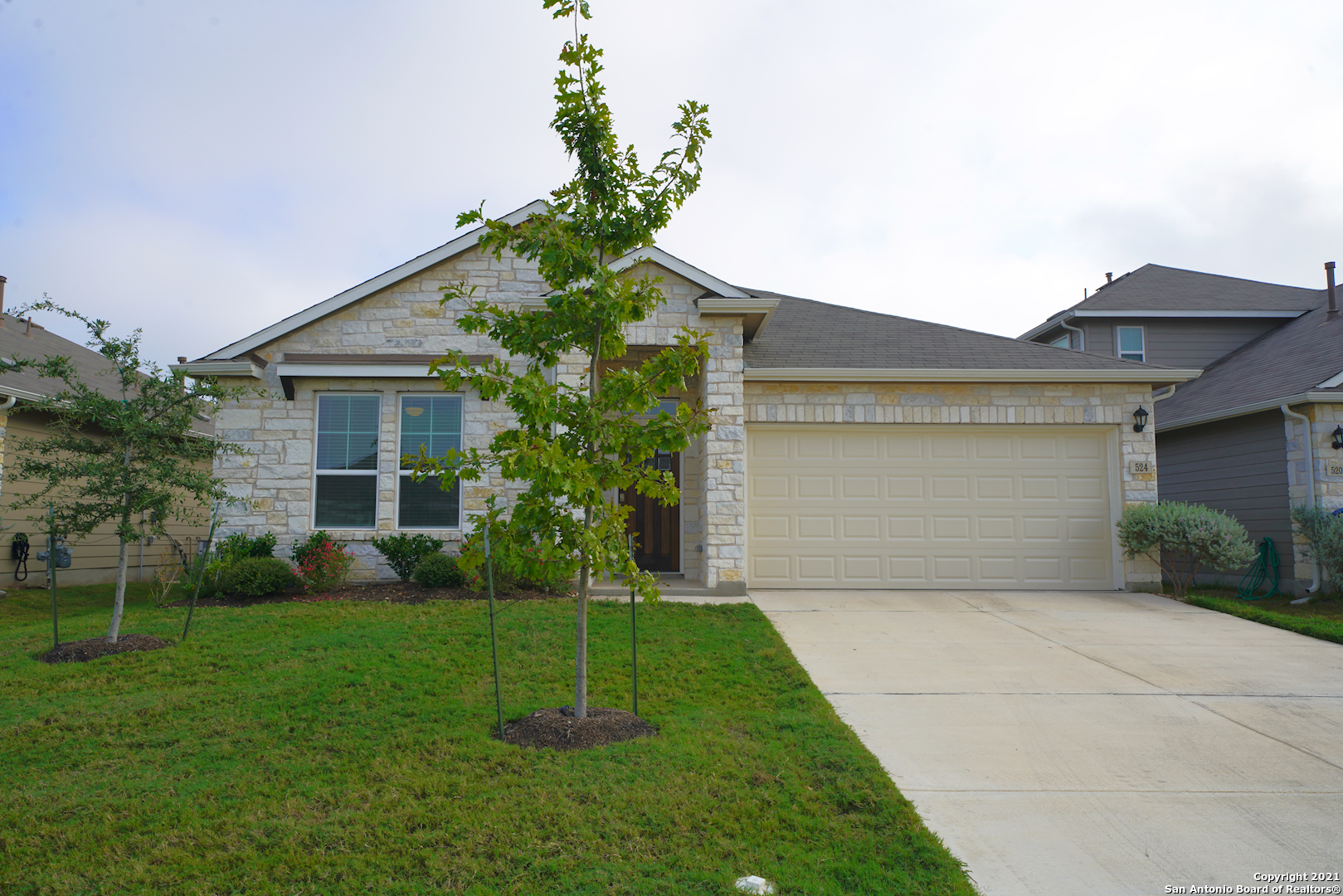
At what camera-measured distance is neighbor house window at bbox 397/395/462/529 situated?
10266 millimetres

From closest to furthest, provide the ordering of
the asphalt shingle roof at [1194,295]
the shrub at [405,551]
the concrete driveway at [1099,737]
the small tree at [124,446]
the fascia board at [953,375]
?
the concrete driveway at [1099,737]
the small tree at [124,446]
the shrub at [405,551]
the fascia board at [953,375]
the asphalt shingle roof at [1194,295]

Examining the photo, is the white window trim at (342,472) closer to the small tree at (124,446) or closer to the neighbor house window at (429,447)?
the neighbor house window at (429,447)

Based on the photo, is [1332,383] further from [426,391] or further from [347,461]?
[347,461]

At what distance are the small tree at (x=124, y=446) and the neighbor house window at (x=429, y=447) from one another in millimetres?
3093

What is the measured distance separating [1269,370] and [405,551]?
45.6 feet

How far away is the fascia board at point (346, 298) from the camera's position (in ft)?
33.5

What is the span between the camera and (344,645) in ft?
22.0

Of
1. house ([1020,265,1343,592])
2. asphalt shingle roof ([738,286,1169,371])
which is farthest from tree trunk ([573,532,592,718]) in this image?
house ([1020,265,1343,592])

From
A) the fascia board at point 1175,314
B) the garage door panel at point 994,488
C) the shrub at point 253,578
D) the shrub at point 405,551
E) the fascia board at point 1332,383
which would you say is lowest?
the shrub at point 253,578

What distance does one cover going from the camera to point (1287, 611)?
984 cm

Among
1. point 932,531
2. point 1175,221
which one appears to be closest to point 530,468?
point 932,531

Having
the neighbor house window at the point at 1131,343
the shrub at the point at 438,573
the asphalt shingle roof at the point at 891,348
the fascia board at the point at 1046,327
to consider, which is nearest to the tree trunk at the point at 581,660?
the shrub at the point at 438,573

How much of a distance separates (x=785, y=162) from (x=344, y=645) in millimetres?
8578

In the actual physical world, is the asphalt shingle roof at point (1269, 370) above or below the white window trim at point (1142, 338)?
below
